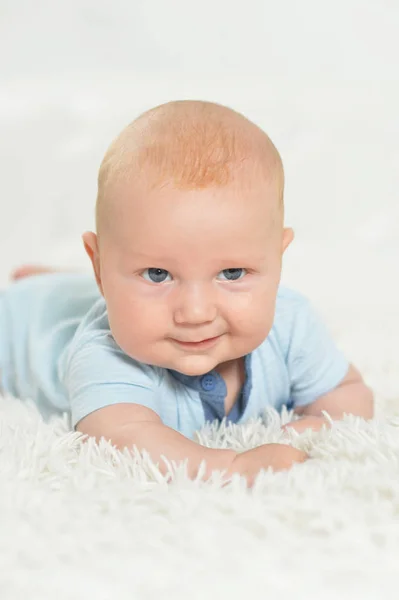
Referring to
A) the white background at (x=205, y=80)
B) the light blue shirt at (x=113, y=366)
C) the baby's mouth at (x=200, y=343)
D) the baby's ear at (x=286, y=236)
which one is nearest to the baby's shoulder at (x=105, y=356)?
the light blue shirt at (x=113, y=366)

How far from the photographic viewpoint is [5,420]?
1.18 meters

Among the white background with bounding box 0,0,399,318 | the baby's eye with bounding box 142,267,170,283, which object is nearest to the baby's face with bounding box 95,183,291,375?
the baby's eye with bounding box 142,267,170,283

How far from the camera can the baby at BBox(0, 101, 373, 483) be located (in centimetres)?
100

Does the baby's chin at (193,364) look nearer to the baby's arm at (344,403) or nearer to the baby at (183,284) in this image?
the baby at (183,284)

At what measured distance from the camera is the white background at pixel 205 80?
2.35 m

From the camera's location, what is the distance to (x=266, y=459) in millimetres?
1002

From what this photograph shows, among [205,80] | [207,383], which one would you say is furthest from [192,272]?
[205,80]

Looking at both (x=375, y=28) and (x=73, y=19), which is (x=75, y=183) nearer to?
(x=73, y=19)

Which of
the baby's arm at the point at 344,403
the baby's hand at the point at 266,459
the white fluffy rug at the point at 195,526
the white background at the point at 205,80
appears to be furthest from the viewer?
the white background at the point at 205,80

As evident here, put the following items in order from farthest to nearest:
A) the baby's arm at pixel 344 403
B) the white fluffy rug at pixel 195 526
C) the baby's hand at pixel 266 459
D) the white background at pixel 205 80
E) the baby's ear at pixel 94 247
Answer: the white background at pixel 205 80
the baby's arm at pixel 344 403
the baby's ear at pixel 94 247
the baby's hand at pixel 266 459
the white fluffy rug at pixel 195 526

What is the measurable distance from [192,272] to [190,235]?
1.7 inches

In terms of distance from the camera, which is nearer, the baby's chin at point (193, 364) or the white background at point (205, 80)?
the baby's chin at point (193, 364)

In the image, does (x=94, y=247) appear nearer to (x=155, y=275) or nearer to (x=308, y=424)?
(x=155, y=275)

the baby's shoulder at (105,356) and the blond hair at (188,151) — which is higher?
the blond hair at (188,151)
